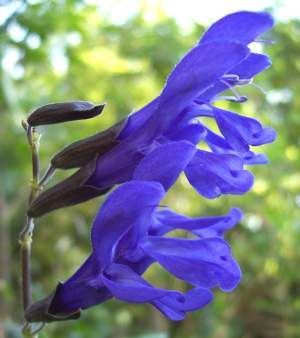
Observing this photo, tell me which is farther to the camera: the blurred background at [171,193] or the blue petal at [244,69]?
the blurred background at [171,193]

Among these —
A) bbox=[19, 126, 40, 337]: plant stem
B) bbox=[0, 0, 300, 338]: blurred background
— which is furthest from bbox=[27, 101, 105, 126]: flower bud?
bbox=[0, 0, 300, 338]: blurred background

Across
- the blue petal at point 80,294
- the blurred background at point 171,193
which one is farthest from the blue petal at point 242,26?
the blurred background at point 171,193

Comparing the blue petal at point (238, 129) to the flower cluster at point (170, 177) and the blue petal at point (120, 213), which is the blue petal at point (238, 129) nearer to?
the flower cluster at point (170, 177)

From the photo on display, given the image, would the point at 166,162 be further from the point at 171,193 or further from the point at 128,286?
the point at 171,193

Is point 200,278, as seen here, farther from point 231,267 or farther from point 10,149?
point 10,149

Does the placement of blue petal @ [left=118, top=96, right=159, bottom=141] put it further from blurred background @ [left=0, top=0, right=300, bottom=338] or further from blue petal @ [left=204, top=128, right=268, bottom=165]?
blurred background @ [left=0, top=0, right=300, bottom=338]

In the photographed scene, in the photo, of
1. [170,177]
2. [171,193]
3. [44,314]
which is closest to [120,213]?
[170,177]
